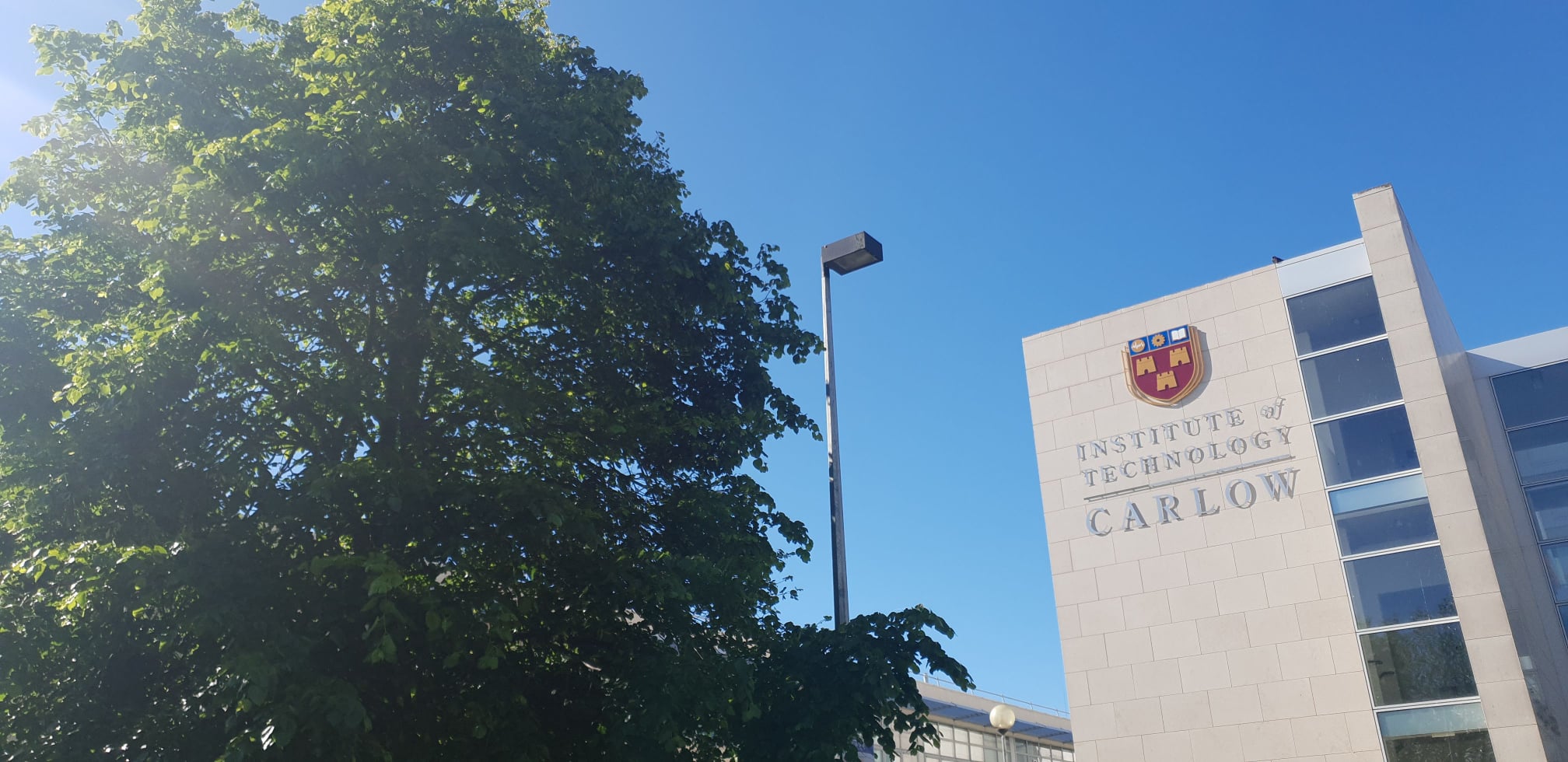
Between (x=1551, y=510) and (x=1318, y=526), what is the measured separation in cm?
739

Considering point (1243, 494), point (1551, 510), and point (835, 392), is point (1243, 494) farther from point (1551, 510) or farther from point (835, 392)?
point (835, 392)

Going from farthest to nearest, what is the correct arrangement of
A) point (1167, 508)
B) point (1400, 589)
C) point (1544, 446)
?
point (1167, 508), point (1544, 446), point (1400, 589)

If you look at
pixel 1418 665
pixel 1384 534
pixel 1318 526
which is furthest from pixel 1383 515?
pixel 1418 665

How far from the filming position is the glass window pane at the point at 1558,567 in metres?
30.8

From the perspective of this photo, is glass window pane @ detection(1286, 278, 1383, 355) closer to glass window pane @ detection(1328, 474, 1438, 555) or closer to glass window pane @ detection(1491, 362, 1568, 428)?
glass window pane @ detection(1328, 474, 1438, 555)

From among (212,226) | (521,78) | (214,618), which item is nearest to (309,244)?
(212,226)

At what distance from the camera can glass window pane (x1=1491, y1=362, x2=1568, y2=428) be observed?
105 ft

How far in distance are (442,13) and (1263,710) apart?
26.8 m

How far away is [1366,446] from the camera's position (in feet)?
98.1

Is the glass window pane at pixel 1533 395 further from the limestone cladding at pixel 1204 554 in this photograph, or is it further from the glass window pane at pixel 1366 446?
the limestone cladding at pixel 1204 554

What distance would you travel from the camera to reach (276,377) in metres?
13.2

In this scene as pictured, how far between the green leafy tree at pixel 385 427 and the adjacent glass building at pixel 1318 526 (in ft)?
66.2

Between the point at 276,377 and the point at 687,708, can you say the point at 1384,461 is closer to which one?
the point at 687,708

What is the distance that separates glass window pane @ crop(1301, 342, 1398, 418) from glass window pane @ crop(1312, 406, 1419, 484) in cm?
40
